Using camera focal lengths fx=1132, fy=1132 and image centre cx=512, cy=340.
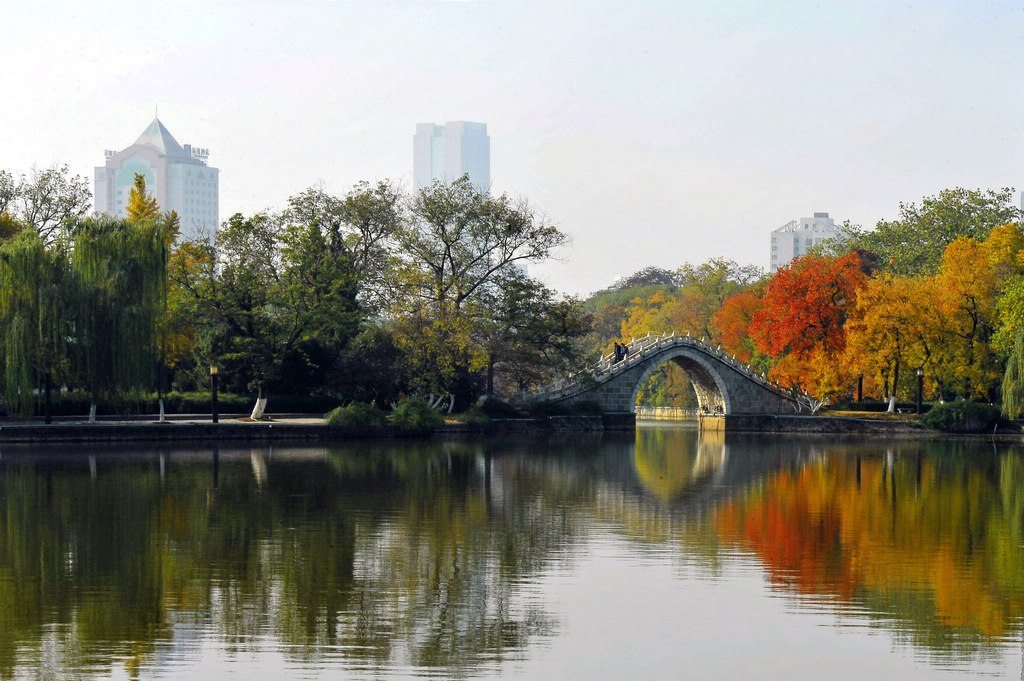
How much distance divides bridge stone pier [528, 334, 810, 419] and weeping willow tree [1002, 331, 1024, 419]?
12068 millimetres

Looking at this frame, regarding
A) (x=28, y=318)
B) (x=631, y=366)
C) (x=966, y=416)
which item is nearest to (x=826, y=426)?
(x=966, y=416)

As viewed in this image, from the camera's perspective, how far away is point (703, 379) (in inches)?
2238

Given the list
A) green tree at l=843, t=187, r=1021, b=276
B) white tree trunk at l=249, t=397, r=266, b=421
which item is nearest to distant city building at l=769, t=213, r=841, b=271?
green tree at l=843, t=187, r=1021, b=276

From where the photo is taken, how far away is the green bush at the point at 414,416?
128 ft

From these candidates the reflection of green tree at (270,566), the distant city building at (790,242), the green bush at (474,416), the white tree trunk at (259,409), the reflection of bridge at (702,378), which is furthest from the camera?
the distant city building at (790,242)

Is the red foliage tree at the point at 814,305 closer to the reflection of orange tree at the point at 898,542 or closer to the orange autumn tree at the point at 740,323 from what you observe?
the orange autumn tree at the point at 740,323

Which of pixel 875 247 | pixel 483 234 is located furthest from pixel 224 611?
pixel 875 247

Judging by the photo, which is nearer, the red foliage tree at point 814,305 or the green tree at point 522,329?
the green tree at point 522,329

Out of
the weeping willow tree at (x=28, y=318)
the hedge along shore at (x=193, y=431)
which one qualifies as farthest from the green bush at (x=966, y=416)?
the weeping willow tree at (x=28, y=318)

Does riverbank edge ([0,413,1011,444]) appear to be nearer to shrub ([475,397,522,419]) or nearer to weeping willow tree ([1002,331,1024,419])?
shrub ([475,397,522,419])

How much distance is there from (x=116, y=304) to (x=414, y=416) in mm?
10569

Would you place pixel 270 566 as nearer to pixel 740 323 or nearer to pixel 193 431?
pixel 193 431

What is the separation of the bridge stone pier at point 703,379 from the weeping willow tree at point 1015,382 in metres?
12.1

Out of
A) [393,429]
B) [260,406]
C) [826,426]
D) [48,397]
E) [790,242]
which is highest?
[790,242]
